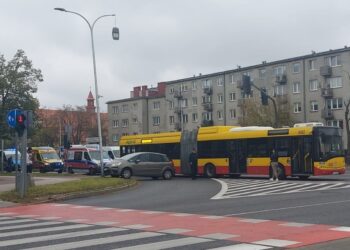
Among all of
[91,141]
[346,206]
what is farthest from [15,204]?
[91,141]

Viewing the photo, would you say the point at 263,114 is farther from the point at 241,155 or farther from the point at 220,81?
the point at 241,155

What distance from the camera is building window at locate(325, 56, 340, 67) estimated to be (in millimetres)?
69875

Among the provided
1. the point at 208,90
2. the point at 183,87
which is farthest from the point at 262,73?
the point at 183,87

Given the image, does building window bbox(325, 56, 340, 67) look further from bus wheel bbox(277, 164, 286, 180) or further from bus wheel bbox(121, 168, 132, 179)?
bus wheel bbox(121, 168, 132, 179)

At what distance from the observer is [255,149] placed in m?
31.7

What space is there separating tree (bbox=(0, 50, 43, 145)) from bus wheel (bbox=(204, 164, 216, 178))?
55.2 ft

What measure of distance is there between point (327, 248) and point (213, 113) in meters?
80.1

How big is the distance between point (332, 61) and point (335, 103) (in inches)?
205

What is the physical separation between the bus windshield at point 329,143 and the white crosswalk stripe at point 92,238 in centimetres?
1905

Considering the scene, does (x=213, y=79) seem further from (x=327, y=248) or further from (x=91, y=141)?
(x=327, y=248)

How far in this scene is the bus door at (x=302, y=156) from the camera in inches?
1144

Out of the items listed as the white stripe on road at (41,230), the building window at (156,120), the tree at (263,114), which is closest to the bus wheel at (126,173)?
the white stripe on road at (41,230)

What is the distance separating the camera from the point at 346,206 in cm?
1474

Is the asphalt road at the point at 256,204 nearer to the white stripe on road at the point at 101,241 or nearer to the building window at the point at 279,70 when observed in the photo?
the white stripe on road at the point at 101,241
